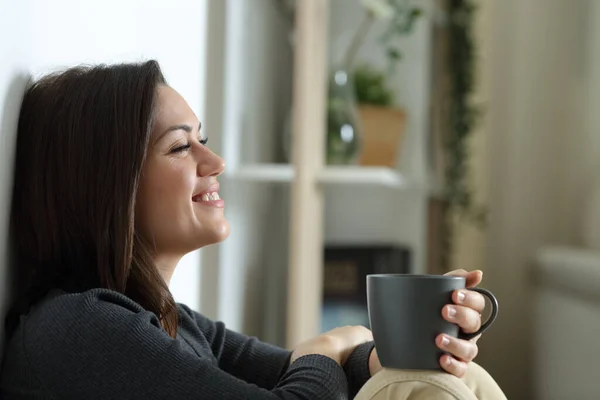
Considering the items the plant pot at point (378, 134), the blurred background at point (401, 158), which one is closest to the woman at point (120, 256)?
the blurred background at point (401, 158)

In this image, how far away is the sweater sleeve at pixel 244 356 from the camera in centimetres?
98

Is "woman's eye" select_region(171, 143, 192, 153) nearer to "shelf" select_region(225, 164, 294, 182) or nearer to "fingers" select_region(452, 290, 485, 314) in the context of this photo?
"fingers" select_region(452, 290, 485, 314)

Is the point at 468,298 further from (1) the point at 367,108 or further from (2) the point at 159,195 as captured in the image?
(1) the point at 367,108

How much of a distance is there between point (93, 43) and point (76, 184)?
0.27 meters

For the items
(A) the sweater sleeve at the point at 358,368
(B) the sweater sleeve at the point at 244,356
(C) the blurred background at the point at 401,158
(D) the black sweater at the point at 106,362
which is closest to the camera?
(D) the black sweater at the point at 106,362

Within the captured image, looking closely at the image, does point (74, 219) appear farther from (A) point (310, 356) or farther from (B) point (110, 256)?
(A) point (310, 356)

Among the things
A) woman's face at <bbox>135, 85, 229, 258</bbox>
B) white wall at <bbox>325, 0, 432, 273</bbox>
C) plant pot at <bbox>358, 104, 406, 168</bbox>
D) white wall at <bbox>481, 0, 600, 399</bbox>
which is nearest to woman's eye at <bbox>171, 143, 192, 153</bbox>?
woman's face at <bbox>135, 85, 229, 258</bbox>

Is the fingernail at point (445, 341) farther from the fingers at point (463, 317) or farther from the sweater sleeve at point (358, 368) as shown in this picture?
the sweater sleeve at point (358, 368)

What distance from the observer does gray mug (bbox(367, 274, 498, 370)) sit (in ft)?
2.27

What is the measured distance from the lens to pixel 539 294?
2354 mm

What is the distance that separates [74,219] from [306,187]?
1087mm

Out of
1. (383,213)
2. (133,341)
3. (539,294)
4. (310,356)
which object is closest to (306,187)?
(383,213)

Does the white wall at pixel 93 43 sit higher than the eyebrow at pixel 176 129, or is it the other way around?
the white wall at pixel 93 43

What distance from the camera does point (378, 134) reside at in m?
2.14
